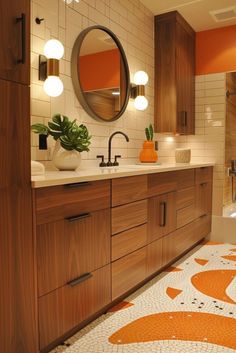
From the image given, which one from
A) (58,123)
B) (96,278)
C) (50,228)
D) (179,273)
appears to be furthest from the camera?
(179,273)

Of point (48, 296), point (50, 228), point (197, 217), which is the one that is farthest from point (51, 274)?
point (197, 217)

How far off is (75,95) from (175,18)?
165cm

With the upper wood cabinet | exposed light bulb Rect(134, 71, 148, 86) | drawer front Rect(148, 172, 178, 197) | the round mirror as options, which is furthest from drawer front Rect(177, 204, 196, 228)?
exposed light bulb Rect(134, 71, 148, 86)

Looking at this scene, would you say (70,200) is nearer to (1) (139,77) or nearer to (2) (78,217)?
(2) (78,217)

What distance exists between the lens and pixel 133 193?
2004 millimetres

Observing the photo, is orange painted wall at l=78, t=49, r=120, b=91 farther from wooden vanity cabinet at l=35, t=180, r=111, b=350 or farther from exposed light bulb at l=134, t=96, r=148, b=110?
wooden vanity cabinet at l=35, t=180, r=111, b=350

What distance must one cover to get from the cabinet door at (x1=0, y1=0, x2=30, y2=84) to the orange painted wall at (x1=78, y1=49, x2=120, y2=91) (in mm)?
→ 1026

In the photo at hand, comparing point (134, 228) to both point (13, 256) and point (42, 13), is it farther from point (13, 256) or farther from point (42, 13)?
point (42, 13)

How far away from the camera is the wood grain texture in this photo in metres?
1.20

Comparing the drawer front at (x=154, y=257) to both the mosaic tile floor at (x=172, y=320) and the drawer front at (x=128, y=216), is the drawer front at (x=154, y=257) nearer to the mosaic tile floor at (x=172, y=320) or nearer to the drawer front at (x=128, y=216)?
the mosaic tile floor at (x=172, y=320)

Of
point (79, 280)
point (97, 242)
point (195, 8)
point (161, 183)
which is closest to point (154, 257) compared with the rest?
point (161, 183)

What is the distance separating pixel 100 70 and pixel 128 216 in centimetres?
125

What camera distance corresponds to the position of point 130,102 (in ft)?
9.58

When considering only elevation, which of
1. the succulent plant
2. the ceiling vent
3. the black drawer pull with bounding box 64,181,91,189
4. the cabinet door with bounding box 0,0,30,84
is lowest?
the black drawer pull with bounding box 64,181,91,189
